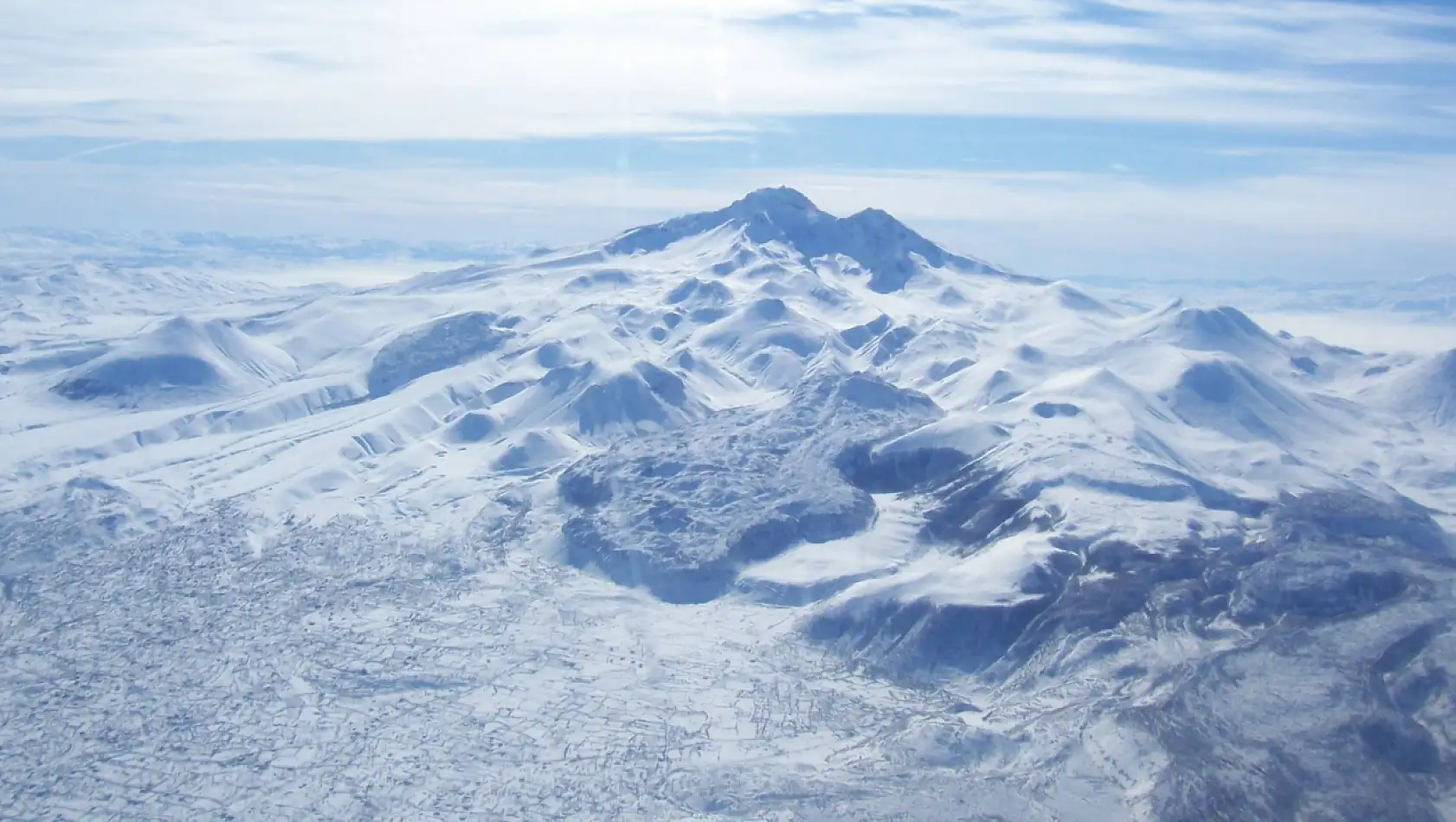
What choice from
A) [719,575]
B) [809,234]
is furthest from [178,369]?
[809,234]

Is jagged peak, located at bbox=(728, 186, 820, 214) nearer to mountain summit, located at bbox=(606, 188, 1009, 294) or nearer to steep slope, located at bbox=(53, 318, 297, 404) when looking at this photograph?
mountain summit, located at bbox=(606, 188, 1009, 294)

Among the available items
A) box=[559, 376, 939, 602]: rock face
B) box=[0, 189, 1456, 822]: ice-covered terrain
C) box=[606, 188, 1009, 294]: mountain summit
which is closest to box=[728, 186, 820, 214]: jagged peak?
box=[606, 188, 1009, 294]: mountain summit

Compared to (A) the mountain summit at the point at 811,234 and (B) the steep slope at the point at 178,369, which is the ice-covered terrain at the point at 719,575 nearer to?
(B) the steep slope at the point at 178,369

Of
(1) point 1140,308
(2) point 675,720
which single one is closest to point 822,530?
(2) point 675,720

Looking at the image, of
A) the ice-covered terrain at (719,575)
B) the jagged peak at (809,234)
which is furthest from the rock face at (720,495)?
the jagged peak at (809,234)

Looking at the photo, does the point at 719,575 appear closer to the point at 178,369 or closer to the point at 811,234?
the point at 178,369

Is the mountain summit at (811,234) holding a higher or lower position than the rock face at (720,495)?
lower
